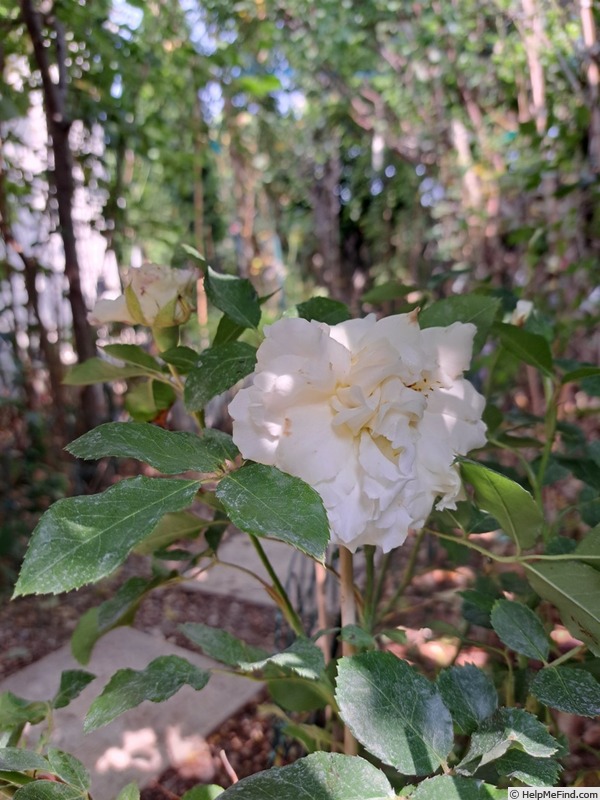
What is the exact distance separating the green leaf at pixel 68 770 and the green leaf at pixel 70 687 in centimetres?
14

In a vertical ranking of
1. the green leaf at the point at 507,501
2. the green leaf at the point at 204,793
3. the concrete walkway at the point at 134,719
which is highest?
the green leaf at the point at 507,501

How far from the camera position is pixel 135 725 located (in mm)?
1285

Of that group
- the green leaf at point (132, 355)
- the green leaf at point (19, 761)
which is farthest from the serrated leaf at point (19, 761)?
the green leaf at point (132, 355)

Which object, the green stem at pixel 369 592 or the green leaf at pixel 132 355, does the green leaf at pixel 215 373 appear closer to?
the green leaf at pixel 132 355

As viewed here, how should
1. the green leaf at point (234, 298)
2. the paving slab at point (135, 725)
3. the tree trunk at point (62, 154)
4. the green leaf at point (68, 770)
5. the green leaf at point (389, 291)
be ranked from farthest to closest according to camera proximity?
the tree trunk at point (62, 154) → the paving slab at point (135, 725) → the green leaf at point (389, 291) → the green leaf at point (234, 298) → the green leaf at point (68, 770)

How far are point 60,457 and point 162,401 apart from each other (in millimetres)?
2320

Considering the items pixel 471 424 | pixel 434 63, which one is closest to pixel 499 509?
pixel 471 424

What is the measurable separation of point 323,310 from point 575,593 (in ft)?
1.05

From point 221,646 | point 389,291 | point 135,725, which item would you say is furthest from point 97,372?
point 135,725

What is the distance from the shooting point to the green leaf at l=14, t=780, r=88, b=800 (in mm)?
387

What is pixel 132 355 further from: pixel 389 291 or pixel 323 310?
pixel 389 291

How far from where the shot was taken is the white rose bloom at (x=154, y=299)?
551 mm

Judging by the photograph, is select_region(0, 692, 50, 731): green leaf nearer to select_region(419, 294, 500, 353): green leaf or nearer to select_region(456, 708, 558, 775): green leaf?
select_region(456, 708, 558, 775): green leaf

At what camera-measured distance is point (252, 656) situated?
587 millimetres
